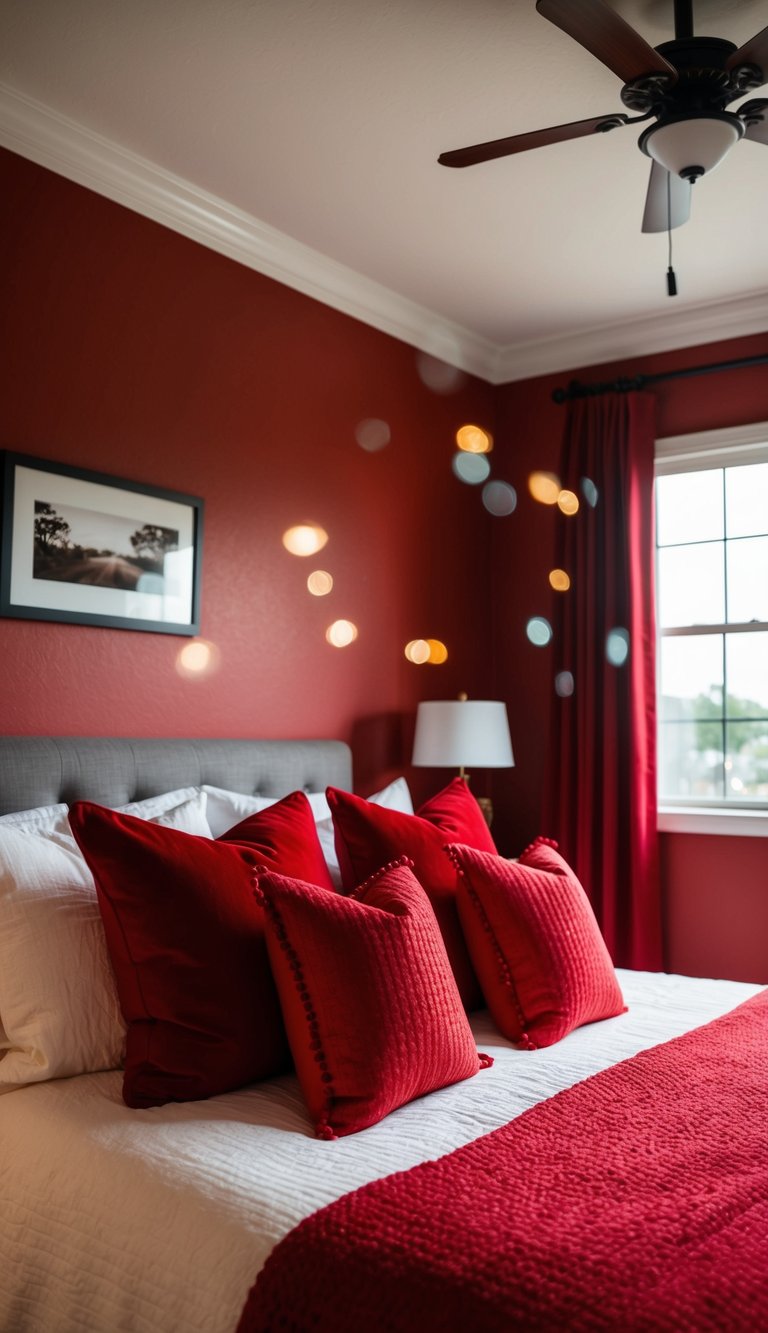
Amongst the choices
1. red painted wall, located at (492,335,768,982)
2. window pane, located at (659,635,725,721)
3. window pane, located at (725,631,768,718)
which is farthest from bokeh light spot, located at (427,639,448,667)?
window pane, located at (725,631,768,718)

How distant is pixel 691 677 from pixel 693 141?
2.40m

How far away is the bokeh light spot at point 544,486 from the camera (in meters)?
4.48

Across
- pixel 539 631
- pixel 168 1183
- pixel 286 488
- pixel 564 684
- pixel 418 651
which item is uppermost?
pixel 286 488

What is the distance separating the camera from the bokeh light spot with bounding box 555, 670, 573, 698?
430 centimetres

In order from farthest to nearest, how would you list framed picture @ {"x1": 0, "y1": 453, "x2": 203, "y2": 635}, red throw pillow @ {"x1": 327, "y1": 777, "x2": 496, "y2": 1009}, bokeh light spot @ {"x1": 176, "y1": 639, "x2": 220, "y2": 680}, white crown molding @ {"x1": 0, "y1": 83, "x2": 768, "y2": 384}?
bokeh light spot @ {"x1": 176, "y1": 639, "x2": 220, "y2": 680} → white crown molding @ {"x1": 0, "y1": 83, "x2": 768, "y2": 384} → framed picture @ {"x1": 0, "y1": 453, "x2": 203, "y2": 635} → red throw pillow @ {"x1": 327, "y1": 777, "x2": 496, "y2": 1009}

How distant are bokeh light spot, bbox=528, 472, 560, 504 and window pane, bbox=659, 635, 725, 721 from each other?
750mm

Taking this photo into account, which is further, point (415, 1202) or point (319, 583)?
point (319, 583)

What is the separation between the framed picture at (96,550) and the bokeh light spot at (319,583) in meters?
0.56

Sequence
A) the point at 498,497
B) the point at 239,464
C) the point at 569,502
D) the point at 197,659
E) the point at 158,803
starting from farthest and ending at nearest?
the point at 498,497 < the point at 569,502 < the point at 239,464 < the point at 197,659 < the point at 158,803

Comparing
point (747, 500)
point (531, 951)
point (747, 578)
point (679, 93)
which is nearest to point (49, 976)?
point (531, 951)

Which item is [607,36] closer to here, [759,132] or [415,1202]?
[759,132]

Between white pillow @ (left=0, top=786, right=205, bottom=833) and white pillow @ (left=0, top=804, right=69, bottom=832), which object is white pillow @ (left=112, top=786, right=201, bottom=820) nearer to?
white pillow @ (left=0, top=786, right=205, bottom=833)

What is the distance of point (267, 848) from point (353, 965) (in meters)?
0.44

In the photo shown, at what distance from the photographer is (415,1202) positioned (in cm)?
143
